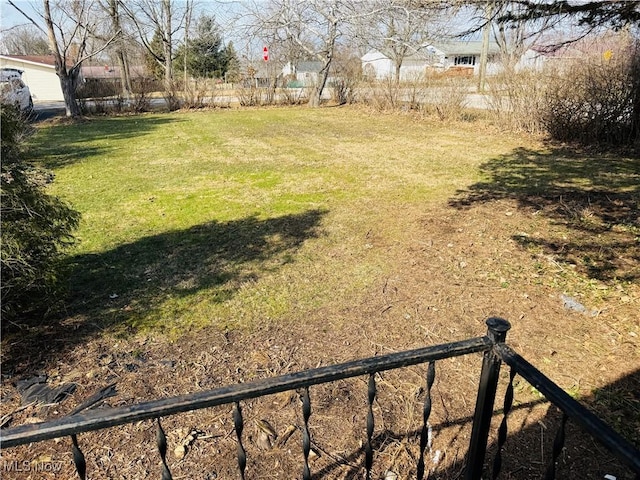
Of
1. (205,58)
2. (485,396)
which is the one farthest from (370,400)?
(205,58)

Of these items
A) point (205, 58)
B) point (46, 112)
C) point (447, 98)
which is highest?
point (205, 58)

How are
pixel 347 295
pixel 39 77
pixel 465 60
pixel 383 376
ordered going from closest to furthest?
pixel 383 376 → pixel 347 295 → pixel 39 77 → pixel 465 60

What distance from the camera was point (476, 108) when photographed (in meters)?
14.2

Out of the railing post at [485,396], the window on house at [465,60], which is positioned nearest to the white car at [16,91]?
the railing post at [485,396]

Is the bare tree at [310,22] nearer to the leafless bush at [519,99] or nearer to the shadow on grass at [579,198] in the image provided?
the leafless bush at [519,99]

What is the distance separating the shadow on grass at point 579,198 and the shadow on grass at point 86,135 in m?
9.02

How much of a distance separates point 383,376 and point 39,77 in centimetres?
4374

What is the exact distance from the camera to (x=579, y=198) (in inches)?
240

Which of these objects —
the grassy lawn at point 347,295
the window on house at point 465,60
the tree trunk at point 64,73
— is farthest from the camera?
the window on house at point 465,60

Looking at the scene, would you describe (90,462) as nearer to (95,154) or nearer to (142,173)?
(142,173)

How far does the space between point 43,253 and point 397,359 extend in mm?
2876

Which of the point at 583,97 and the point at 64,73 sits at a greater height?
the point at 64,73

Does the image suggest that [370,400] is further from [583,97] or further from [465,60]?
[465,60]

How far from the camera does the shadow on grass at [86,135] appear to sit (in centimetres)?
1023
